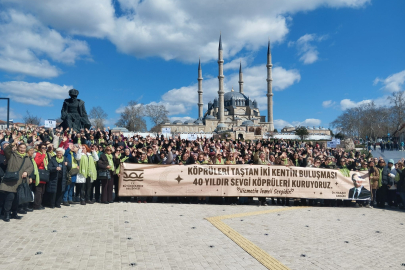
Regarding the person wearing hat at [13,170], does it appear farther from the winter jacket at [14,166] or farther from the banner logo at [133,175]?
the banner logo at [133,175]

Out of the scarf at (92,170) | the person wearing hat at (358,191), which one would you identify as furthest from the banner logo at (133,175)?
the person wearing hat at (358,191)

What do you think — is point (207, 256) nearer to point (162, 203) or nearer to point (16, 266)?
point (16, 266)

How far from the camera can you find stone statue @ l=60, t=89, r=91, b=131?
46.3 ft

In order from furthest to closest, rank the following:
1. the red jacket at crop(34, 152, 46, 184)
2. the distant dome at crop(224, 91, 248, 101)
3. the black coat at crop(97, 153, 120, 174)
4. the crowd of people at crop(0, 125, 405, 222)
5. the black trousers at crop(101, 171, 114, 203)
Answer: the distant dome at crop(224, 91, 248, 101)
the black trousers at crop(101, 171, 114, 203)
the black coat at crop(97, 153, 120, 174)
the red jacket at crop(34, 152, 46, 184)
the crowd of people at crop(0, 125, 405, 222)

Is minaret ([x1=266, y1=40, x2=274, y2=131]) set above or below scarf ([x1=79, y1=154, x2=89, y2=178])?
above

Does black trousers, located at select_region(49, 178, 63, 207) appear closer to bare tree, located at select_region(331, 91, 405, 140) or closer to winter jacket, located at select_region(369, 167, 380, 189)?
winter jacket, located at select_region(369, 167, 380, 189)

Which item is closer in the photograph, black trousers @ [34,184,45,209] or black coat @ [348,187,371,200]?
black trousers @ [34,184,45,209]

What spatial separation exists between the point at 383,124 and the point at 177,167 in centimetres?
7534

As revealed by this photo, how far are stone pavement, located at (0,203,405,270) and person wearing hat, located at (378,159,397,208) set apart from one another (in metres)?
1.63

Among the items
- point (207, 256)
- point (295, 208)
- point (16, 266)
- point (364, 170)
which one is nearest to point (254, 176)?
point (295, 208)

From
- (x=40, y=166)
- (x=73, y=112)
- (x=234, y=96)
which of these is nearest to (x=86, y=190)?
(x=40, y=166)

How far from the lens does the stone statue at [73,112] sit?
555 inches

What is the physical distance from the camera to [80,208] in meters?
8.16

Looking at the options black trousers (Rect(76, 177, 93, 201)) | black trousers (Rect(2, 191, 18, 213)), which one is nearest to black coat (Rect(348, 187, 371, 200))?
black trousers (Rect(76, 177, 93, 201))
